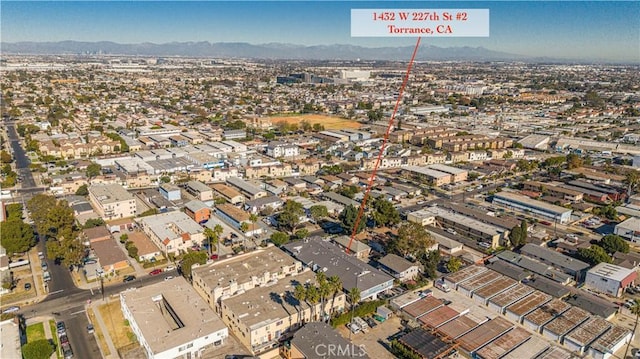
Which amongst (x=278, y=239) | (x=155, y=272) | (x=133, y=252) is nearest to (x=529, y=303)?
(x=278, y=239)

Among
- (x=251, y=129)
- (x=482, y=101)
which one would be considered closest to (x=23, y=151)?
(x=251, y=129)

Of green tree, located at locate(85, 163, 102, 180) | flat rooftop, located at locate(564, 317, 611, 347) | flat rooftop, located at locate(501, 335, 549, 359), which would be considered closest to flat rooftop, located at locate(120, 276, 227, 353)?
flat rooftop, located at locate(501, 335, 549, 359)

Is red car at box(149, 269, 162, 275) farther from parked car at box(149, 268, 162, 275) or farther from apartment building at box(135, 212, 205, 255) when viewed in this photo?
apartment building at box(135, 212, 205, 255)

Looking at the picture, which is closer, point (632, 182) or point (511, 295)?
point (511, 295)

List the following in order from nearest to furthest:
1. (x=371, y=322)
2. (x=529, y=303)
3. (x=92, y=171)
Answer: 1. (x=371, y=322)
2. (x=529, y=303)
3. (x=92, y=171)

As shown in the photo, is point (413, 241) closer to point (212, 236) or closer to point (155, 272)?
point (212, 236)

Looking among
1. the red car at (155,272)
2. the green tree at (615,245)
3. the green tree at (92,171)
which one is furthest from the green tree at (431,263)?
the green tree at (92,171)

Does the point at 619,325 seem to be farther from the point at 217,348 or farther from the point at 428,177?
the point at 428,177
